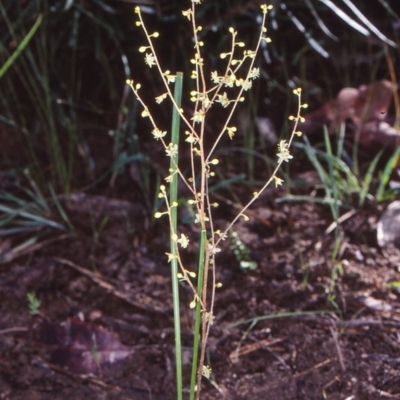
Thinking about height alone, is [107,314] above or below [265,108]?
below

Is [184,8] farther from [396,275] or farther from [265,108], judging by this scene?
[396,275]

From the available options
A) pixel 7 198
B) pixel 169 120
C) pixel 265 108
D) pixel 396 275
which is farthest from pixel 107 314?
pixel 265 108

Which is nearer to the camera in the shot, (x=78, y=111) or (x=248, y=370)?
(x=248, y=370)

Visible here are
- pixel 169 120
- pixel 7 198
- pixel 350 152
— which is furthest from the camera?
pixel 169 120

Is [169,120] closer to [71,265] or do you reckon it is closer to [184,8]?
[184,8]

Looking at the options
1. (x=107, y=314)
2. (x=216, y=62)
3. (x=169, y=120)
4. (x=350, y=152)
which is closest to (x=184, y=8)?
(x=216, y=62)

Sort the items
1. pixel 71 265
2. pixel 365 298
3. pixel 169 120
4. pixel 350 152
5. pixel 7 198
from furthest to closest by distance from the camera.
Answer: pixel 169 120 < pixel 350 152 < pixel 7 198 < pixel 71 265 < pixel 365 298

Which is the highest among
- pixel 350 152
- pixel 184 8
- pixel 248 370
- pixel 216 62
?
pixel 184 8
